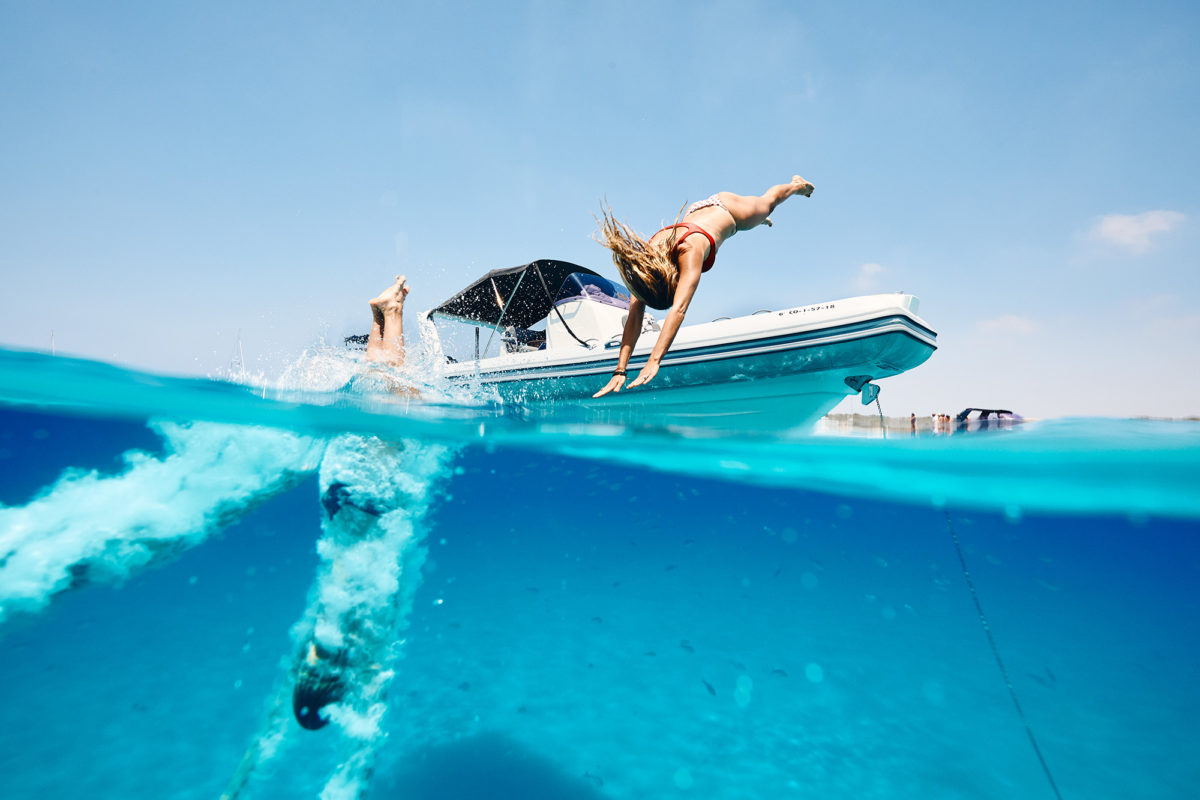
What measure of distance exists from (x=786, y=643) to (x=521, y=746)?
14801mm

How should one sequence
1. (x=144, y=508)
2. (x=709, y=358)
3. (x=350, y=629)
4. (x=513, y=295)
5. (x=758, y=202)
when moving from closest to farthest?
(x=350, y=629), (x=758, y=202), (x=144, y=508), (x=709, y=358), (x=513, y=295)

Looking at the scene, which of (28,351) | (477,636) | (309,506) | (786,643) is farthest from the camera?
(786,643)

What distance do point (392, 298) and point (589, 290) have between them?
4903 millimetres

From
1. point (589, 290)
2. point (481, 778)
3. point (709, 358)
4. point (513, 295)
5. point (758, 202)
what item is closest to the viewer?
point (758, 202)

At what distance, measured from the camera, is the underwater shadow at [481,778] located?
5.84 meters

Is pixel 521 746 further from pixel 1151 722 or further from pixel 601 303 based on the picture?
pixel 1151 722

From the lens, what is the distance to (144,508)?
7.49 m

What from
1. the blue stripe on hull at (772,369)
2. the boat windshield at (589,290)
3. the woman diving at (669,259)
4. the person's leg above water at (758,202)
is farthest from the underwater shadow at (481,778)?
the boat windshield at (589,290)

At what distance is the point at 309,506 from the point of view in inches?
706

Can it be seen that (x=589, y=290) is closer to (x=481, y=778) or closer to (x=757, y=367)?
(x=757, y=367)

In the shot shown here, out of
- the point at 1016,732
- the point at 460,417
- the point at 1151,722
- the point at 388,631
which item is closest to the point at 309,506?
the point at 460,417

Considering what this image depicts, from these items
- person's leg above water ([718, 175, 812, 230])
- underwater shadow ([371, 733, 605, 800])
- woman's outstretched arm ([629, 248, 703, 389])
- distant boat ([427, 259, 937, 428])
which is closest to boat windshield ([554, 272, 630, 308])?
distant boat ([427, 259, 937, 428])

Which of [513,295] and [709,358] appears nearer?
[709,358]

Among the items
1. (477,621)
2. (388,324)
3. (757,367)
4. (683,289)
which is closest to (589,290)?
(757,367)
